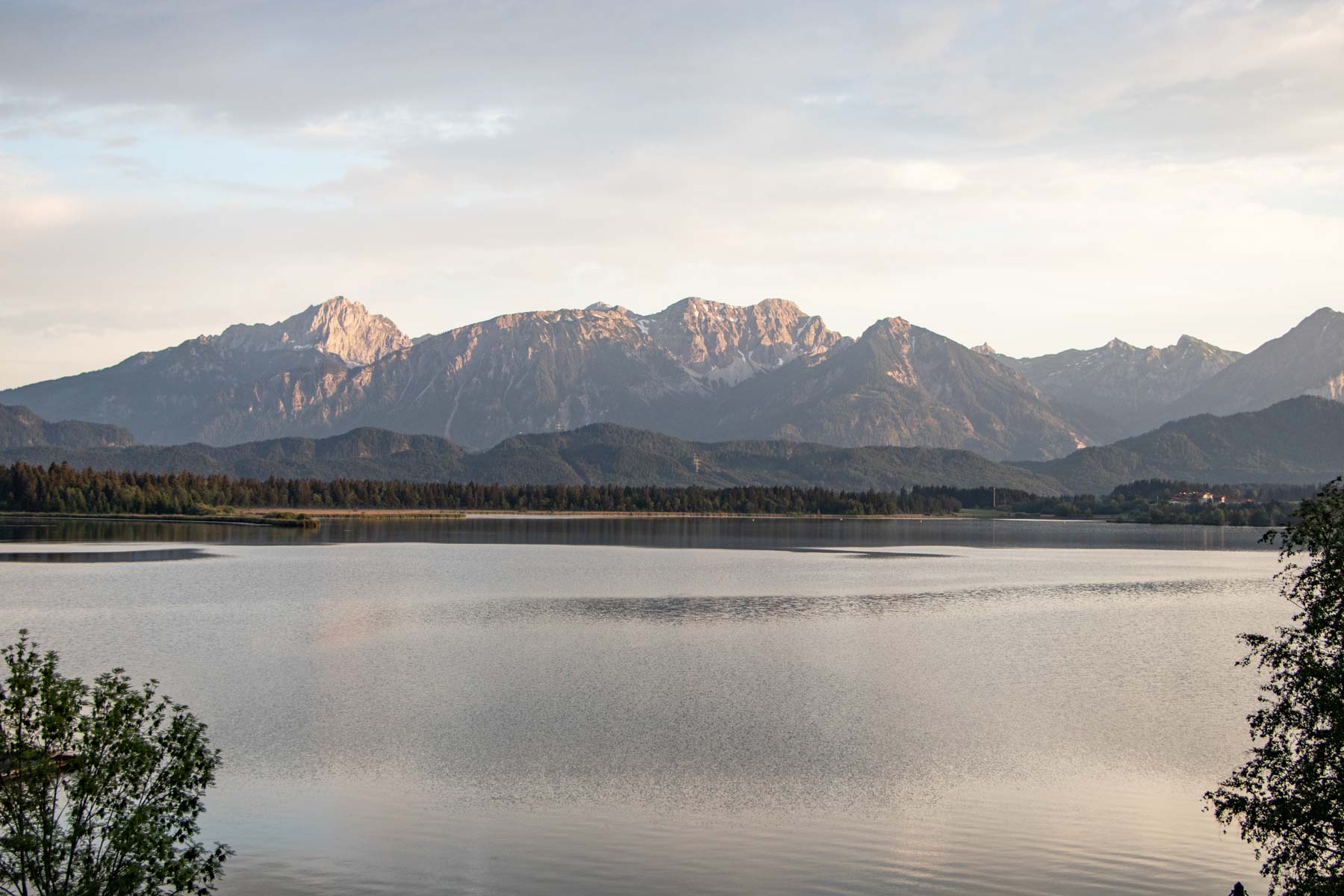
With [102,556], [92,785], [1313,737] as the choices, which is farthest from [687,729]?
[102,556]

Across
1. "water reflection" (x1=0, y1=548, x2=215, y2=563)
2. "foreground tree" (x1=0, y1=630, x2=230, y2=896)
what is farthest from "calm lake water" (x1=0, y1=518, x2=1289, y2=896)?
"water reflection" (x1=0, y1=548, x2=215, y2=563)

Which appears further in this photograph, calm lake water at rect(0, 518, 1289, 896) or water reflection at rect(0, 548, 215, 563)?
water reflection at rect(0, 548, 215, 563)

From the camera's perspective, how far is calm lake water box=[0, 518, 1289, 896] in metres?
25.2

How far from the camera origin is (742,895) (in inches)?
902

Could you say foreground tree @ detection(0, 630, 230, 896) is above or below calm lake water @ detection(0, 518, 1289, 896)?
above

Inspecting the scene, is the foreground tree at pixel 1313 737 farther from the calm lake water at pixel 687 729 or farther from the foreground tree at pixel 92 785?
the foreground tree at pixel 92 785

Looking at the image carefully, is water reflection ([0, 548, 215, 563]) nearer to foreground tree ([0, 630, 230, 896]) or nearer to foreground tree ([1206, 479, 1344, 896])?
foreground tree ([0, 630, 230, 896])

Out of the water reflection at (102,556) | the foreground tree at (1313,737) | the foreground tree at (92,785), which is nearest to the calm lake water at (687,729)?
the foreground tree at (1313,737)

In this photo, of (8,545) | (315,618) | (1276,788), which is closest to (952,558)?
(315,618)

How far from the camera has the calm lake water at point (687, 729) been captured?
25.2 metres

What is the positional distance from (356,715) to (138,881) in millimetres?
21040

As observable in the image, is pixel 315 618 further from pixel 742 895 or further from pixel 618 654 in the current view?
pixel 742 895

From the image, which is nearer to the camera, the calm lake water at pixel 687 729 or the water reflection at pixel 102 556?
the calm lake water at pixel 687 729

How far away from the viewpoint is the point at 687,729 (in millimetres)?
37438
